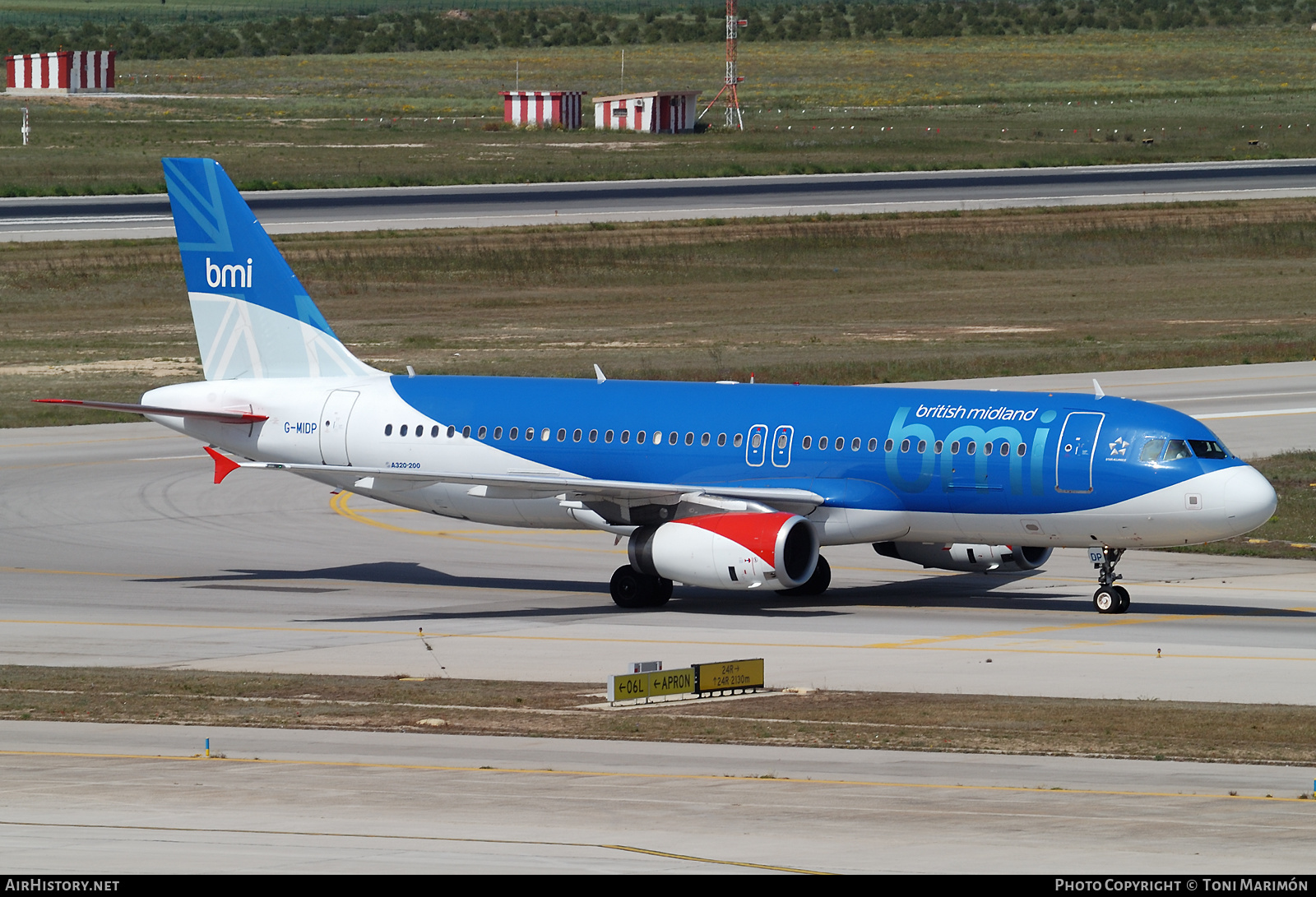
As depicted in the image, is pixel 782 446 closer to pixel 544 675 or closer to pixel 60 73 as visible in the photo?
pixel 544 675

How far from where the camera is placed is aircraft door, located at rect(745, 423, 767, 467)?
137ft

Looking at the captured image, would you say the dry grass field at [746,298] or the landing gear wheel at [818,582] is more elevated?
the dry grass field at [746,298]

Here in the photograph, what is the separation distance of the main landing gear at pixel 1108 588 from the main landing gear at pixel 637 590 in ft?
28.8

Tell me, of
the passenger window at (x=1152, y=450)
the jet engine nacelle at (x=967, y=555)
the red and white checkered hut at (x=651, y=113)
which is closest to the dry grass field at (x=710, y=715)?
the passenger window at (x=1152, y=450)

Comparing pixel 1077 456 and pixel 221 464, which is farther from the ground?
pixel 221 464

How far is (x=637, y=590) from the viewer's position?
1636 inches

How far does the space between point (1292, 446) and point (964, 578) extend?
2002 centimetres

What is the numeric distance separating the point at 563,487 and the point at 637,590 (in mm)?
2638

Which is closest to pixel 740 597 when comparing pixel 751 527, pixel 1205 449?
pixel 751 527

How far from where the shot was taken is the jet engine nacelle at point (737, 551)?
38938 millimetres

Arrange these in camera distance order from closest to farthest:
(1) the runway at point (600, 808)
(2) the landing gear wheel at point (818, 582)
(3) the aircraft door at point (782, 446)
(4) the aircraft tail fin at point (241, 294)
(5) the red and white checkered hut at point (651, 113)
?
(1) the runway at point (600, 808)
(3) the aircraft door at point (782, 446)
(2) the landing gear wheel at point (818, 582)
(4) the aircraft tail fin at point (241, 294)
(5) the red and white checkered hut at point (651, 113)

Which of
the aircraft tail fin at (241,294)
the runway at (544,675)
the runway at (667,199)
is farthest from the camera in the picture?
the runway at (667,199)

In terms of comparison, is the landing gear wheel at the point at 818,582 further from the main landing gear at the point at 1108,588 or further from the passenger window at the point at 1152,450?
the passenger window at the point at 1152,450
